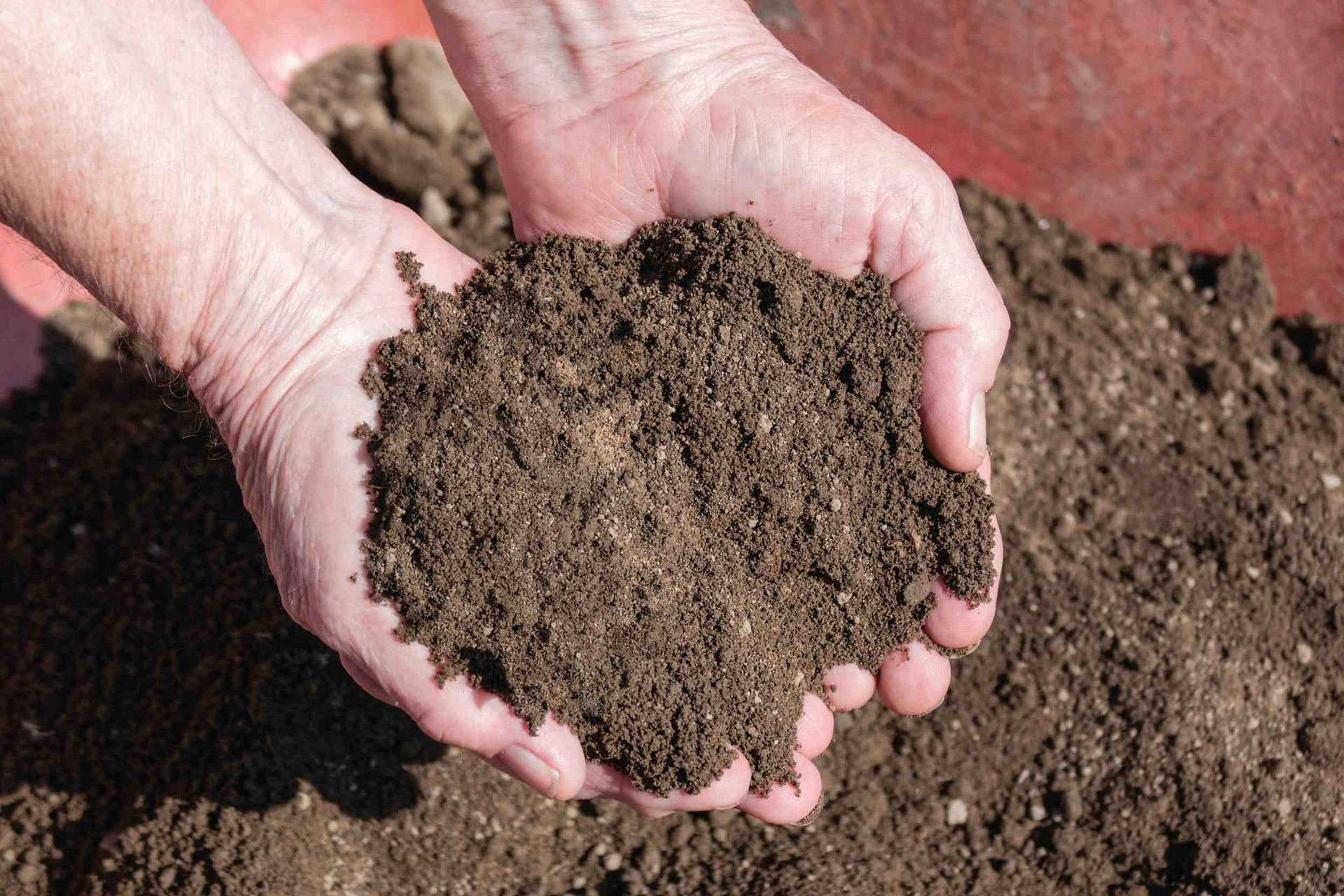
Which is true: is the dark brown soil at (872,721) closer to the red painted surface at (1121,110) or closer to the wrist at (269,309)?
the red painted surface at (1121,110)

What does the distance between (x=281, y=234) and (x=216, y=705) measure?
81 cm

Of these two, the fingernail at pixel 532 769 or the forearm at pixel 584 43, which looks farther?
the forearm at pixel 584 43

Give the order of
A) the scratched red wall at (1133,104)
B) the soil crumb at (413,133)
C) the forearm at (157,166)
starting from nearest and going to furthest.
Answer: the forearm at (157,166) < the scratched red wall at (1133,104) < the soil crumb at (413,133)

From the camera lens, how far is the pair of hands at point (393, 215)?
1252 millimetres

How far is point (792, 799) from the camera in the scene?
1.37 metres

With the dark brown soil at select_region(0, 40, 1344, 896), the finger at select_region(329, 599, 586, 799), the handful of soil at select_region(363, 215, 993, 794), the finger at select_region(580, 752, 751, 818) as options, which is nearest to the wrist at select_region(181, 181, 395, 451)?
the handful of soil at select_region(363, 215, 993, 794)

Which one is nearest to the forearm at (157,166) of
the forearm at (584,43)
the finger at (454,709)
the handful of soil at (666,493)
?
the handful of soil at (666,493)

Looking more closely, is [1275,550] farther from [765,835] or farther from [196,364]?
[196,364]

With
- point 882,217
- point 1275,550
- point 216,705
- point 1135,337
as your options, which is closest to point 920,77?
point 1135,337

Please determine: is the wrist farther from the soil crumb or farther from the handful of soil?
the soil crumb

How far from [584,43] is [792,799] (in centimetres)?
120

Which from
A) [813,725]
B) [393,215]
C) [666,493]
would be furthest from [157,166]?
[813,725]

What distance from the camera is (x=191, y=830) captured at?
1.53m

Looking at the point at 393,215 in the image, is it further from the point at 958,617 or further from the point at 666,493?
the point at 958,617
